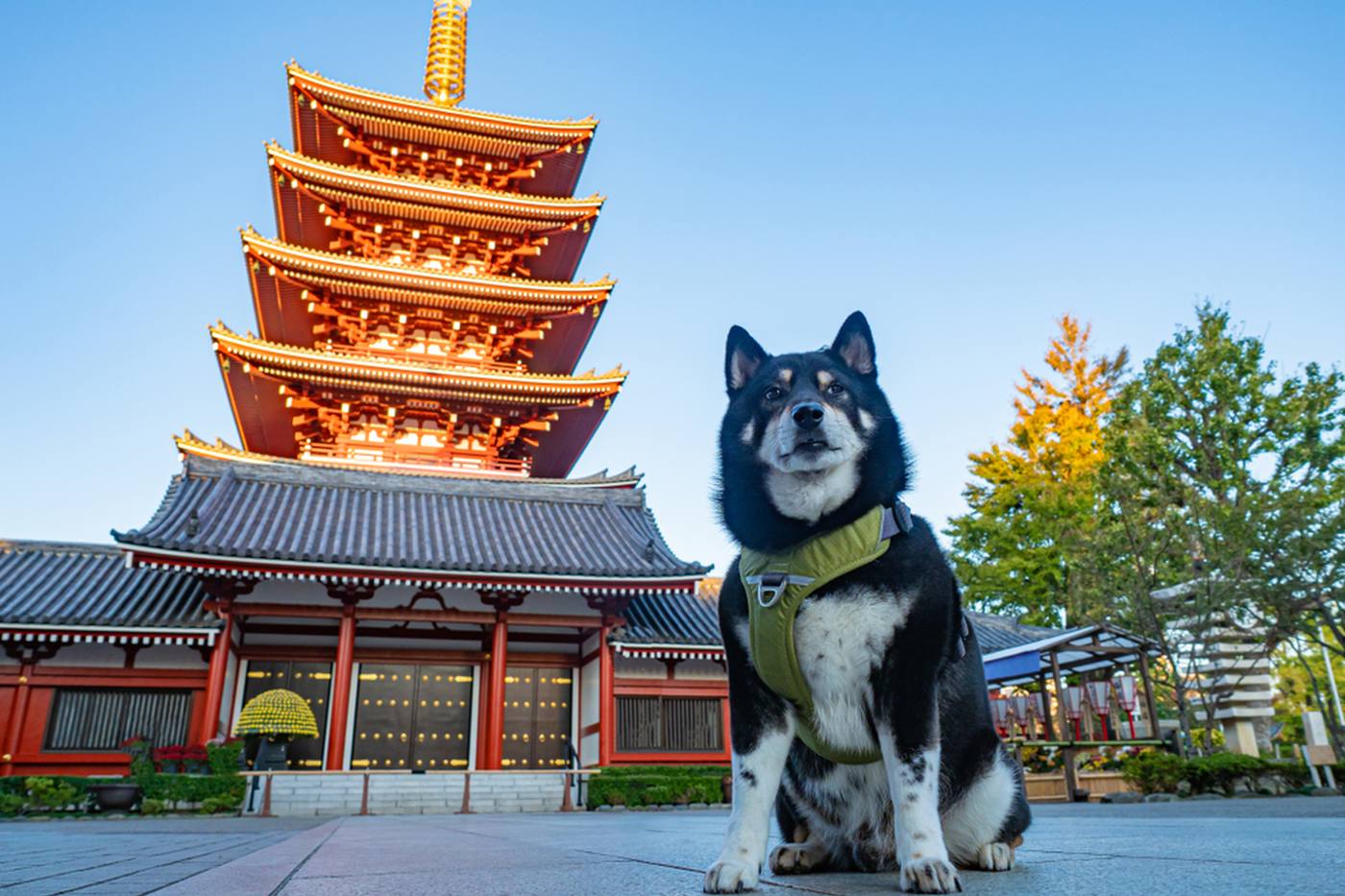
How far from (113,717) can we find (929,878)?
1678cm

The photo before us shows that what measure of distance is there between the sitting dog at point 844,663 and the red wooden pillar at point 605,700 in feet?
45.3

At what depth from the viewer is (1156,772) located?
12.4m

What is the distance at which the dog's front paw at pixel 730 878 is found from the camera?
1941 millimetres

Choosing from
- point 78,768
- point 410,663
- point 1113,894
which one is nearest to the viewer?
point 1113,894

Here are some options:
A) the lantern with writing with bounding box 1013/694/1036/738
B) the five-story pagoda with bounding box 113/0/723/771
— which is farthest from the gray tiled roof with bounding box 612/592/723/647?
the lantern with writing with bounding box 1013/694/1036/738

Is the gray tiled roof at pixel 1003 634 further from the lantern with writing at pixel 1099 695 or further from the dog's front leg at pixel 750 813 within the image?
the dog's front leg at pixel 750 813

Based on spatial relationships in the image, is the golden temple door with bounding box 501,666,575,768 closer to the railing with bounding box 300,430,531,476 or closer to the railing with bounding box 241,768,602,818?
the railing with bounding box 241,768,602,818

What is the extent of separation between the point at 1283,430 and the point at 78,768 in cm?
2434

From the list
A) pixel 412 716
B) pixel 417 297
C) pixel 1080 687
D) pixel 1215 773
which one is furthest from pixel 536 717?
pixel 1215 773

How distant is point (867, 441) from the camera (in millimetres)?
2557

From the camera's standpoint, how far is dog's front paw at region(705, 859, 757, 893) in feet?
6.37

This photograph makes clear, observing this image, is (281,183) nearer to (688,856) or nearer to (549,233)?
(549,233)

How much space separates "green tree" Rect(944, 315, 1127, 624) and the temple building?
10429 millimetres

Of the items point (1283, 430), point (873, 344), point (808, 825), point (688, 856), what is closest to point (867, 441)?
point (873, 344)
